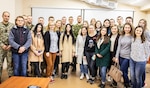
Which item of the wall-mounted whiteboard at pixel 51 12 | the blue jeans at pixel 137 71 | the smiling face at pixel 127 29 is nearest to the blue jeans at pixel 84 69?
the blue jeans at pixel 137 71

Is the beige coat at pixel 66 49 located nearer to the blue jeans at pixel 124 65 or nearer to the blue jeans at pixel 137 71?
the blue jeans at pixel 124 65

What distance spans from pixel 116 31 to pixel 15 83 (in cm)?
221

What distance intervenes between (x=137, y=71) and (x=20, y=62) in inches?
87.5

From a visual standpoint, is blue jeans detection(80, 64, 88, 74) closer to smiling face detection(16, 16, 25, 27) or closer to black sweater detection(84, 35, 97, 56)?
black sweater detection(84, 35, 97, 56)

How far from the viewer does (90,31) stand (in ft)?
13.2

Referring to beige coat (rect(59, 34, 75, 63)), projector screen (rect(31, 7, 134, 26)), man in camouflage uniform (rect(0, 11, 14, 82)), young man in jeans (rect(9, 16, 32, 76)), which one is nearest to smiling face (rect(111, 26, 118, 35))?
beige coat (rect(59, 34, 75, 63))

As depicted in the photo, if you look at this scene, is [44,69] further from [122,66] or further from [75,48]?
[122,66]

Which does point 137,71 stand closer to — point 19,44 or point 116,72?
point 116,72

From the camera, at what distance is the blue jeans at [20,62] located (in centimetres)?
348

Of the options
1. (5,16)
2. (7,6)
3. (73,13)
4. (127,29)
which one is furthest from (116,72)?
(73,13)

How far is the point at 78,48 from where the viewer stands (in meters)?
4.21

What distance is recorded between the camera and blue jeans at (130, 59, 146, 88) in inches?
118

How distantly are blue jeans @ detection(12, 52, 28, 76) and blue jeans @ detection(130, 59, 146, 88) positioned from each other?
2.05 m

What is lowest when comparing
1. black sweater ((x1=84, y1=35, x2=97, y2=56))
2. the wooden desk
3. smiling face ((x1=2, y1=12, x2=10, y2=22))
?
the wooden desk
